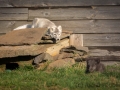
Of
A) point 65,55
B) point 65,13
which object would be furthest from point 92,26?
point 65,55

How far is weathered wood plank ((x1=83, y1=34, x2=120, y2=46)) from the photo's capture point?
10.0 m

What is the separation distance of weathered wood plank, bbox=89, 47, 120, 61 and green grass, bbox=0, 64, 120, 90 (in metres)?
2.07

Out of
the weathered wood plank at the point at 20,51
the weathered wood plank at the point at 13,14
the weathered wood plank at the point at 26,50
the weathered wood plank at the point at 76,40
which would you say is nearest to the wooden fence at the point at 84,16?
the weathered wood plank at the point at 13,14

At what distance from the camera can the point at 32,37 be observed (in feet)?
29.6

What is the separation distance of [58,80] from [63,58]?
81.4 inches

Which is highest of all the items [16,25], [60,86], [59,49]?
[16,25]

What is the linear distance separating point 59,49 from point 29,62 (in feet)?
4.56

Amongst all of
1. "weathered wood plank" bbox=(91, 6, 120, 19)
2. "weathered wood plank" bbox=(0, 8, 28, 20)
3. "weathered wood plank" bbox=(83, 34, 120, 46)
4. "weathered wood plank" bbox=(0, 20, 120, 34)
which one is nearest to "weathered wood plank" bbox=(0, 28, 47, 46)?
"weathered wood plank" bbox=(0, 8, 28, 20)

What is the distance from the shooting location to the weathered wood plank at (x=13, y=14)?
10125 millimetres

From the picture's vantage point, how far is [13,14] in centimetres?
1016

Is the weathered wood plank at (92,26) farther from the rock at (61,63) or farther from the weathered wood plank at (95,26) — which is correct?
the rock at (61,63)

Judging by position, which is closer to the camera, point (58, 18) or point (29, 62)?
point (29, 62)

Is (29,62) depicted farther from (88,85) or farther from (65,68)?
(88,85)

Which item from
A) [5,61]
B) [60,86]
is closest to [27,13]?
[5,61]
